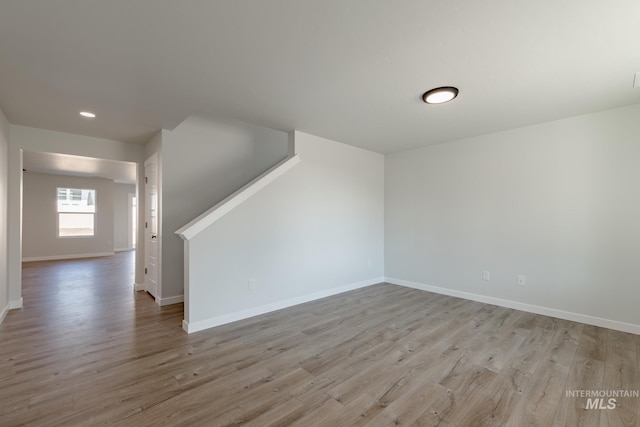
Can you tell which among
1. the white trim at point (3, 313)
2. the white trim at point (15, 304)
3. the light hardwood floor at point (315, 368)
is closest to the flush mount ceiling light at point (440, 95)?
the light hardwood floor at point (315, 368)

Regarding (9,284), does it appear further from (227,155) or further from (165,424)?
(165,424)

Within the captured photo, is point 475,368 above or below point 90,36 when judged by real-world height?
below

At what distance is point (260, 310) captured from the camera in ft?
11.4

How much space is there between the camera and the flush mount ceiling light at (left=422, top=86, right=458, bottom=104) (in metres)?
2.55

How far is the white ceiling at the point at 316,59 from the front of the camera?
1.61m

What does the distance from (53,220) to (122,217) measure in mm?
1980

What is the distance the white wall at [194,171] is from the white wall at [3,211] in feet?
5.38

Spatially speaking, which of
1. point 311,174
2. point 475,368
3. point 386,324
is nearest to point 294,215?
point 311,174

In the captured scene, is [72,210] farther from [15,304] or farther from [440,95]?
[440,95]

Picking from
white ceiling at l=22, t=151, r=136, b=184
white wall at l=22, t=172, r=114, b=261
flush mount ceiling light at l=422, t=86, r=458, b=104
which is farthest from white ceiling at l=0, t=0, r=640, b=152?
white wall at l=22, t=172, r=114, b=261

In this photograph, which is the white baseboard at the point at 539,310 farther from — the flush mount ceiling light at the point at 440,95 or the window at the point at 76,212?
the window at the point at 76,212

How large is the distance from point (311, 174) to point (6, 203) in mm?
3907

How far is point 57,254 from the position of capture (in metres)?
7.83

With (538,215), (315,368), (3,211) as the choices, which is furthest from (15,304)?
(538,215)
